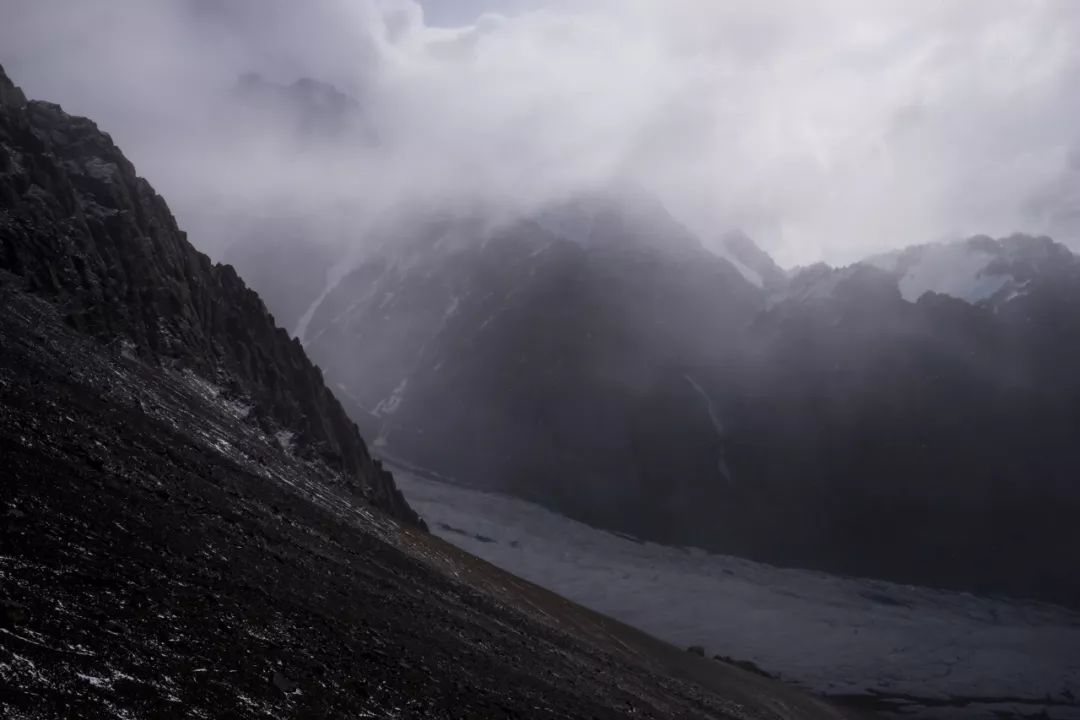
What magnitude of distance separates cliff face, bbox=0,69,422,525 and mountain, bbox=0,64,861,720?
231mm

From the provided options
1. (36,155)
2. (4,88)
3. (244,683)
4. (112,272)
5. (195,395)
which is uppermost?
(4,88)

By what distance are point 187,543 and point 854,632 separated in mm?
169623

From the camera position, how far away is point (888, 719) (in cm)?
13300

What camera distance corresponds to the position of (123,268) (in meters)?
70.8

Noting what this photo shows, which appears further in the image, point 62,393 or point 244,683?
point 62,393

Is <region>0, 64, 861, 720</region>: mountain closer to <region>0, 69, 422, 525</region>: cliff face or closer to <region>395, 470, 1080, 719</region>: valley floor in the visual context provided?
<region>0, 69, 422, 525</region>: cliff face

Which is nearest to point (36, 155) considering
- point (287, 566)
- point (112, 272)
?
point (112, 272)

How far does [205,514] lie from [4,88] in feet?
189

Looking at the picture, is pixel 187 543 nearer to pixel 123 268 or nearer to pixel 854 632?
pixel 123 268

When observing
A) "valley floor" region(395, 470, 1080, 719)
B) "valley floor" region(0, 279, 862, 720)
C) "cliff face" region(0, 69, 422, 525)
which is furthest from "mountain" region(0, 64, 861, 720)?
"valley floor" region(395, 470, 1080, 719)

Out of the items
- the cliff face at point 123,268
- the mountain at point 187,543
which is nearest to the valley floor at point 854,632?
the mountain at point 187,543

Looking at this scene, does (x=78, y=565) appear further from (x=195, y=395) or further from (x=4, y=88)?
(x=4, y=88)

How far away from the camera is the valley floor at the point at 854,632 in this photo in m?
154

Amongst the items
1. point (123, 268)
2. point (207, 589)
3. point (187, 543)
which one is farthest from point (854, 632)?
point (207, 589)
